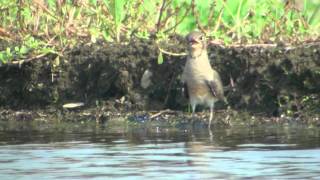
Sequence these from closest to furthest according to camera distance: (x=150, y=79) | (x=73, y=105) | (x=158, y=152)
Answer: (x=158, y=152) → (x=150, y=79) → (x=73, y=105)

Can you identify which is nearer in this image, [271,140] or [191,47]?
[271,140]

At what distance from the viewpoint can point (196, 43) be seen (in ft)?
38.5

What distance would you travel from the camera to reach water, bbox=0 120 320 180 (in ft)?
26.2

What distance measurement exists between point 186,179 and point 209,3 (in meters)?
5.68

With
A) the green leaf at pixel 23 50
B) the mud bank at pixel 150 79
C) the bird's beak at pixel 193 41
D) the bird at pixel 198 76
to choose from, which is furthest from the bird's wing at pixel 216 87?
the green leaf at pixel 23 50

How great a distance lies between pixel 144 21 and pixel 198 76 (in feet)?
5.89

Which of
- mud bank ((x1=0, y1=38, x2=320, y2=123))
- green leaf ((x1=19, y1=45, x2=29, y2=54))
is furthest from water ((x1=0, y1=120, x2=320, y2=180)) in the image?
green leaf ((x1=19, y1=45, x2=29, y2=54))

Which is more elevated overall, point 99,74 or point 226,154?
point 99,74

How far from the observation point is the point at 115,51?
12.5 m

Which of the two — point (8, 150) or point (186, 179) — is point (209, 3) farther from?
point (186, 179)

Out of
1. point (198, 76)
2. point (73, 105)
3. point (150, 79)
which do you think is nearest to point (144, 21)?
point (150, 79)

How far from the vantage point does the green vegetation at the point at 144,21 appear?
12651mm

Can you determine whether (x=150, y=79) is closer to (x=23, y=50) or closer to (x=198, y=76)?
(x=198, y=76)

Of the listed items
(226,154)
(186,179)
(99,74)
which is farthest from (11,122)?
(186,179)
